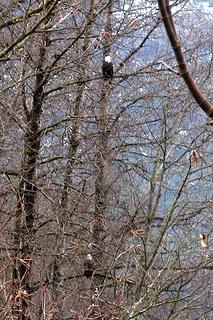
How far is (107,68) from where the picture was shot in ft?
31.4

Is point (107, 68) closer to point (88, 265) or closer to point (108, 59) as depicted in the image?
point (108, 59)

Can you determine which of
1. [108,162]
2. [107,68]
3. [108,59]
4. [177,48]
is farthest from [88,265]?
[177,48]

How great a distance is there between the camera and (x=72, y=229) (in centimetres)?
820

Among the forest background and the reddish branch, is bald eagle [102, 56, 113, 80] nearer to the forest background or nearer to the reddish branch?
the forest background

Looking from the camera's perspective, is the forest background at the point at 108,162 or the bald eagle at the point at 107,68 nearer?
the forest background at the point at 108,162

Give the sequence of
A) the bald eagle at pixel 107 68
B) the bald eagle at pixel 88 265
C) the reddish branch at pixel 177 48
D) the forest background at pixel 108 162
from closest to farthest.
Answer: the reddish branch at pixel 177 48, the forest background at pixel 108 162, the bald eagle at pixel 88 265, the bald eagle at pixel 107 68

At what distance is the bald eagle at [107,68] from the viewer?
9367 mm

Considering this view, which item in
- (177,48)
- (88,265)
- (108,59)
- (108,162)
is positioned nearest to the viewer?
(177,48)

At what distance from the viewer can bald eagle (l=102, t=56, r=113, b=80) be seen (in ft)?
30.7

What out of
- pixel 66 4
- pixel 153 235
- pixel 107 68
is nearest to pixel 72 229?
pixel 153 235

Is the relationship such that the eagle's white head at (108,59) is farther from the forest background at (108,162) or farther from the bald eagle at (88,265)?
the bald eagle at (88,265)

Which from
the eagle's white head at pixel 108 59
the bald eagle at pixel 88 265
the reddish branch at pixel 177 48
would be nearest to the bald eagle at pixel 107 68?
the eagle's white head at pixel 108 59

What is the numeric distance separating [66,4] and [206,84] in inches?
153

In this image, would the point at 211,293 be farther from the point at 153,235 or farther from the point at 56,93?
the point at 56,93
